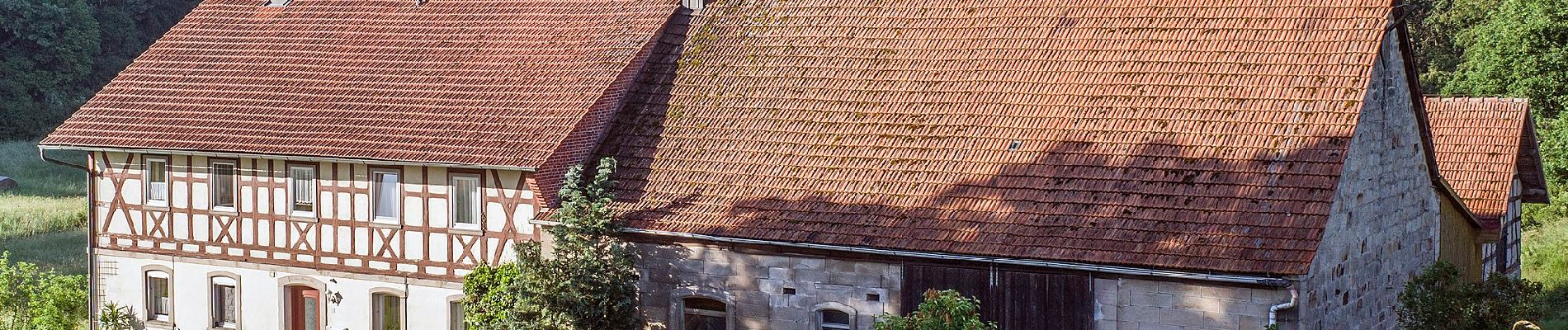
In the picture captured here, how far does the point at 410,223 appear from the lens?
21797 mm

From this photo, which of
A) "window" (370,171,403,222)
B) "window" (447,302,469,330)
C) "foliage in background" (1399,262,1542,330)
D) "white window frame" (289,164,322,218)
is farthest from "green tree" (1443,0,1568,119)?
"white window frame" (289,164,322,218)

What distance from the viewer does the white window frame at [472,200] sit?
2131cm

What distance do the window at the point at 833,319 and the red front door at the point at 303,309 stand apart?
25.8 feet

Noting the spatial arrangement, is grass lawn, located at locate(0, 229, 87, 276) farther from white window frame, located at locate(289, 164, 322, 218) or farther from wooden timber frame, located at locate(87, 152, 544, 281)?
white window frame, located at locate(289, 164, 322, 218)

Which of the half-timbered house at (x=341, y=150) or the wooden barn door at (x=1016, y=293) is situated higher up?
the half-timbered house at (x=341, y=150)

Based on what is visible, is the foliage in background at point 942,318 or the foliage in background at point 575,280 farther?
the foliage in background at point 575,280

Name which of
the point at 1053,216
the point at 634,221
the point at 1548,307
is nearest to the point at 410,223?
the point at 634,221

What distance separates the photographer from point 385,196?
72.4 ft

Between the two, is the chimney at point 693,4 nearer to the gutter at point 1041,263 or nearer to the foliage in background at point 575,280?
the foliage in background at point 575,280

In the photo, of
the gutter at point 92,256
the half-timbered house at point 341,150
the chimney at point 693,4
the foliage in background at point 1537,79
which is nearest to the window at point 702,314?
the half-timbered house at point 341,150

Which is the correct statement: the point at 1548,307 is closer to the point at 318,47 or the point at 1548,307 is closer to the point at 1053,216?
the point at 1053,216

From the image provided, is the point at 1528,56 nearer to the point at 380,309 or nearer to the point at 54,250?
the point at 380,309

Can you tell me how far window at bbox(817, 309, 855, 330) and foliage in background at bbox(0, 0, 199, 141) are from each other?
1804 inches

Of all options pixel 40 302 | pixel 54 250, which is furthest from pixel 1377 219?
pixel 54 250
